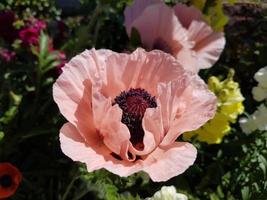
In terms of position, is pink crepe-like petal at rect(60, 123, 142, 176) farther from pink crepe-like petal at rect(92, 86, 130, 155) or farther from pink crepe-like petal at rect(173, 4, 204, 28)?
pink crepe-like petal at rect(173, 4, 204, 28)

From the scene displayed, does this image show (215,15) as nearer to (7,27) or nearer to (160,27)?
(160,27)

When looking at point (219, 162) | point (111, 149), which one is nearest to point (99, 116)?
point (111, 149)

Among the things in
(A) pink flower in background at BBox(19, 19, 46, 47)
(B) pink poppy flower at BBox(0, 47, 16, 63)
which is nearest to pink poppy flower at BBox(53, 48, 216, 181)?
(A) pink flower in background at BBox(19, 19, 46, 47)

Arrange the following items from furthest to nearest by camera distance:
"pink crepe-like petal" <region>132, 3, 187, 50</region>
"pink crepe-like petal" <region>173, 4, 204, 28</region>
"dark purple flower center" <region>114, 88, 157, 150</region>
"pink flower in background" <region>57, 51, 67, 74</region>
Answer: "pink flower in background" <region>57, 51, 67, 74</region> < "pink crepe-like petal" <region>173, 4, 204, 28</region> < "pink crepe-like petal" <region>132, 3, 187, 50</region> < "dark purple flower center" <region>114, 88, 157, 150</region>

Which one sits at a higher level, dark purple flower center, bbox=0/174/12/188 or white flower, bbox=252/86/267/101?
white flower, bbox=252/86/267/101

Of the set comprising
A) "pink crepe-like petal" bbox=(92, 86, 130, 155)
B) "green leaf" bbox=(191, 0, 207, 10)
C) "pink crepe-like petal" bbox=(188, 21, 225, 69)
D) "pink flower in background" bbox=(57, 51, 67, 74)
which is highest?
"pink crepe-like petal" bbox=(92, 86, 130, 155)

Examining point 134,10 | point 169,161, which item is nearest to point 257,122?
point 134,10

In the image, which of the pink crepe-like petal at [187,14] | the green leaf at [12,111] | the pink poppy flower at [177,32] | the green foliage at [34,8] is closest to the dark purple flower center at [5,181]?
the green leaf at [12,111]
